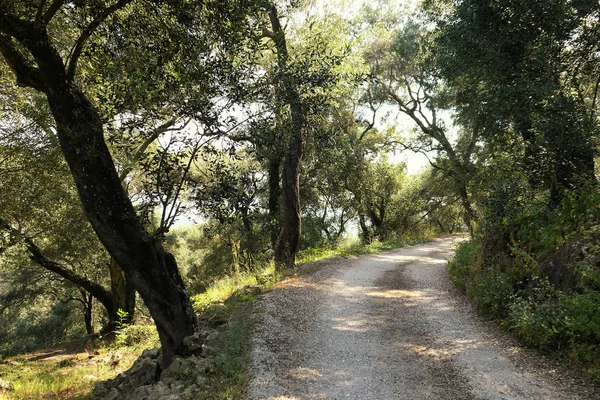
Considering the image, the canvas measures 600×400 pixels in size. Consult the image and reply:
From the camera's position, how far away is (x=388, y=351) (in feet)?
19.5

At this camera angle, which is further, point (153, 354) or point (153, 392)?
point (153, 354)

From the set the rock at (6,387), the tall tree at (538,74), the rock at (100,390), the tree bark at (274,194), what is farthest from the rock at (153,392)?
the tree bark at (274,194)

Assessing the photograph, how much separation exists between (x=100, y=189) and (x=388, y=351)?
568 cm

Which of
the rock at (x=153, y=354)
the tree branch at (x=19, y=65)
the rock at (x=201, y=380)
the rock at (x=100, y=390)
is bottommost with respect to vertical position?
the rock at (x=100, y=390)

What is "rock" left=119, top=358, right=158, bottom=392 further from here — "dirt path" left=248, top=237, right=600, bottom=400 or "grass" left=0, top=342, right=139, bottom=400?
"dirt path" left=248, top=237, right=600, bottom=400

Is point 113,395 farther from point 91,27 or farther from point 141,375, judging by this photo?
point 91,27

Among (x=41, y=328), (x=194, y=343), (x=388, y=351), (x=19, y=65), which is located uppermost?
(x=19, y=65)

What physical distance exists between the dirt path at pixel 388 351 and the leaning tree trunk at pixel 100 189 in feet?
5.64

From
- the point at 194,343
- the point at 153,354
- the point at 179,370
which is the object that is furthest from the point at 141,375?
the point at 179,370

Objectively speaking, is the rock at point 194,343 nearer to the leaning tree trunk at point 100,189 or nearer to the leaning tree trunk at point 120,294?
the leaning tree trunk at point 100,189

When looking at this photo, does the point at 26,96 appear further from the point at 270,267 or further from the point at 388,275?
the point at 388,275

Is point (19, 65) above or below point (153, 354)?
above

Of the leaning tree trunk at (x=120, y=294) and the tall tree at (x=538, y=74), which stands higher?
the tall tree at (x=538, y=74)

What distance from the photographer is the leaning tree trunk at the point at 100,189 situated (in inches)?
214
